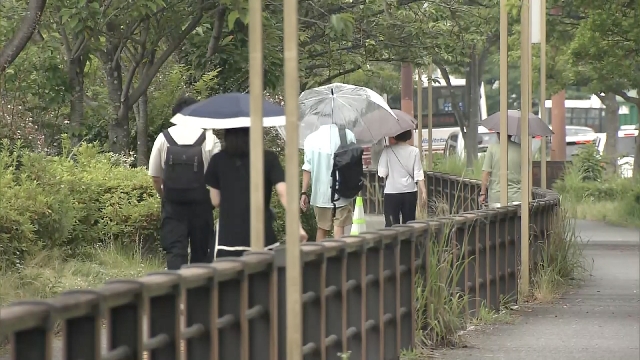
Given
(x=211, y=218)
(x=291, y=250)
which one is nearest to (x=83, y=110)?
(x=211, y=218)

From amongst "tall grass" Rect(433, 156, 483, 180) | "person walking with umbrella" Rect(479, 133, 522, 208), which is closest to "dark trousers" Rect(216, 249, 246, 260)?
"person walking with umbrella" Rect(479, 133, 522, 208)

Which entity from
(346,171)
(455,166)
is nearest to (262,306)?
(346,171)

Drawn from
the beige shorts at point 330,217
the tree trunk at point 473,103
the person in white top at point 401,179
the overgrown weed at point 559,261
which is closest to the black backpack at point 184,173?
the beige shorts at point 330,217

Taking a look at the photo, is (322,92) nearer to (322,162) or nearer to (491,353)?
(322,162)

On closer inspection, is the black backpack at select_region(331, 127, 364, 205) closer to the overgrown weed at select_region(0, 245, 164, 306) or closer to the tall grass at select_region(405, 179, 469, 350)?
the overgrown weed at select_region(0, 245, 164, 306)

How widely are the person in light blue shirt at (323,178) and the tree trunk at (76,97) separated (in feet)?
14.4

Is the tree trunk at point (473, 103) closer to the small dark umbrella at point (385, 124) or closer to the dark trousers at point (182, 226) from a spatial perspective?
the small dark umbrella at point (385, 124)

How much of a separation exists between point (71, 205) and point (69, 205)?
0.64 ft

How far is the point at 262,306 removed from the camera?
5961 mm

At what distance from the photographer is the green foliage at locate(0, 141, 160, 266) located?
1029 cm

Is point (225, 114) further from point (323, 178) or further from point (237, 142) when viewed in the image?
point (323, 178)

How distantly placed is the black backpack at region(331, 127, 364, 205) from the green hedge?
5.70 feet

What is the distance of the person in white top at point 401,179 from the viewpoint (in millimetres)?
13344

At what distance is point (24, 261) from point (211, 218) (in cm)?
207
